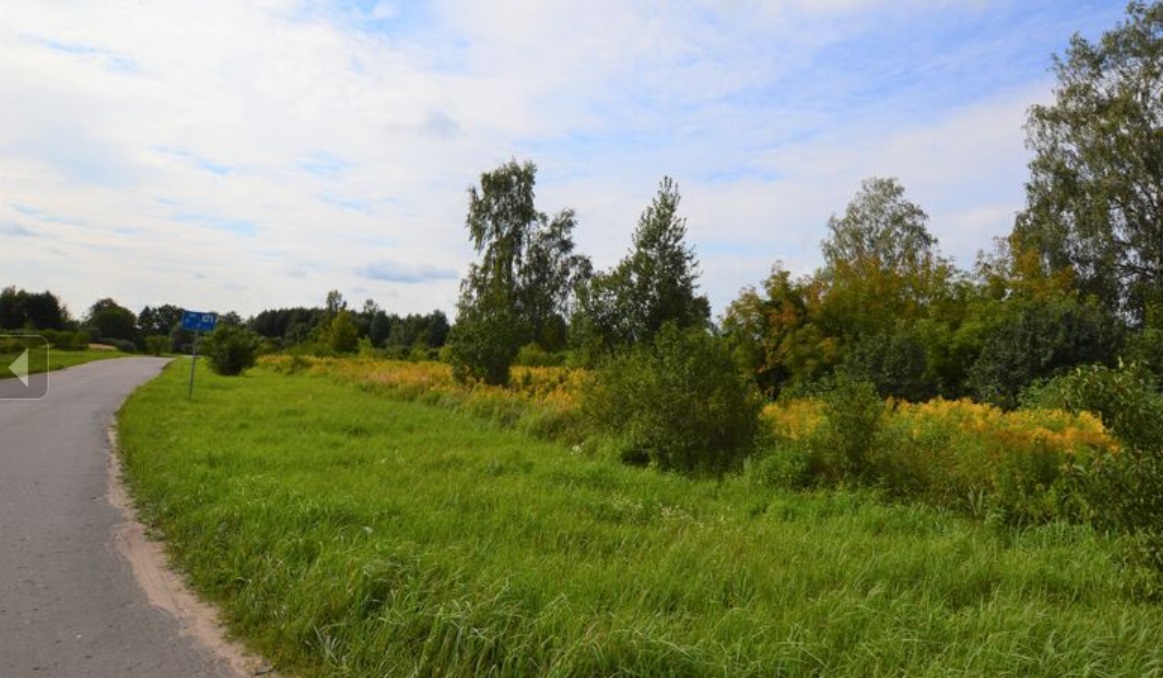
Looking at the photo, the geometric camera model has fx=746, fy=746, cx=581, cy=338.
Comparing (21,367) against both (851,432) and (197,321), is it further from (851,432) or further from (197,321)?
(851,432)

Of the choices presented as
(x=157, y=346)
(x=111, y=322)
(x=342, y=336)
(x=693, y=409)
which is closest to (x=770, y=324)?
(x=693, y=409)

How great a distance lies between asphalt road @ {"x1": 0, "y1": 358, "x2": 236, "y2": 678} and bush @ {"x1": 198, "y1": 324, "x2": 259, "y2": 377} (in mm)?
22201

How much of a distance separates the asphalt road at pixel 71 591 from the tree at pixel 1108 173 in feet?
88.2

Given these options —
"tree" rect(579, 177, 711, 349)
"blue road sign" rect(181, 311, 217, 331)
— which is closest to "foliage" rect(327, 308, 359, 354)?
"blue road sign" rect(181, 311, 217, 331)

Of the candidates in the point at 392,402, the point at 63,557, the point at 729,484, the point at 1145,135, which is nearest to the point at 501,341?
the point at 392,402

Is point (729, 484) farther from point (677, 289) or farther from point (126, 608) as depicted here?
point (677, 289)

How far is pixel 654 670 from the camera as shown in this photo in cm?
329

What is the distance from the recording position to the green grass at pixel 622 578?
347cm

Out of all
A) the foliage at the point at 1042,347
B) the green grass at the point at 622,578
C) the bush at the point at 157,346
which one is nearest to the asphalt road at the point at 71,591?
the green grass at the point at 622,578

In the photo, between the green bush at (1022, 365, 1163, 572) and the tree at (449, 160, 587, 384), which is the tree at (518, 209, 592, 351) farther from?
the green bush at (1022, 365, 1163, 572)

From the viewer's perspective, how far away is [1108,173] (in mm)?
24812

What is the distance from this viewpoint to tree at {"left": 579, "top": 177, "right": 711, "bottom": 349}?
13.9m

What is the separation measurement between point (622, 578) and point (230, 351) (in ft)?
99.4

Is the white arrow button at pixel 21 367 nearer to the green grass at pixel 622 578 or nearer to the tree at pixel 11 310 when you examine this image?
the green grass at pixel 622 578
